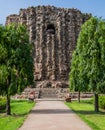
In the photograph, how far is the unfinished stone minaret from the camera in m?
65.2

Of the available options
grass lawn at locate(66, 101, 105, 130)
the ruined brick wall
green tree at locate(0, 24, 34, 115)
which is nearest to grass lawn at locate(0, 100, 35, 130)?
green tree at locate(0, 24, 34, 115)

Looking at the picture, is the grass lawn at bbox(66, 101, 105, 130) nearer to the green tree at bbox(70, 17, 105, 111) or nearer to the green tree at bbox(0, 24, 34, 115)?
the green tree at bbox(70, 17, 105, 111)

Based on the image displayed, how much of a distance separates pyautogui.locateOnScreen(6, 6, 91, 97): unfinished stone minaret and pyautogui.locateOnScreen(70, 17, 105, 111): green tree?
120 ft

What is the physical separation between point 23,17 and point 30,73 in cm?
4370

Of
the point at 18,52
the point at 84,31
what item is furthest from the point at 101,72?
the point at 18,52

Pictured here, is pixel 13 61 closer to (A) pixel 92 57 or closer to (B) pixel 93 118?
(A) pixel 92 57

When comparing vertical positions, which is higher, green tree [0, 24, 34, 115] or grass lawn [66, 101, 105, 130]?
green tree [0, 24, 34, 115]

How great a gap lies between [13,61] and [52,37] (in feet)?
135

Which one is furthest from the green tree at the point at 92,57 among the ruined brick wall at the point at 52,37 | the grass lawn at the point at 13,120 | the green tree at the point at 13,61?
the ruined brick wall at the point at 52,37

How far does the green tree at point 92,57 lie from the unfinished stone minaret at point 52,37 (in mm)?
36492

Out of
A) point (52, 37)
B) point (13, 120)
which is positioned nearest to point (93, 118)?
point (13, 120)

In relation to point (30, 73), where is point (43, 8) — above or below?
above

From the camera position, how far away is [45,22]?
68188 millimetres

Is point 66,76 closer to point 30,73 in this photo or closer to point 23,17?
point 23,17
